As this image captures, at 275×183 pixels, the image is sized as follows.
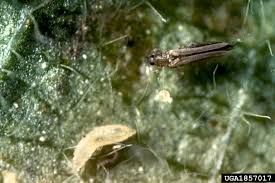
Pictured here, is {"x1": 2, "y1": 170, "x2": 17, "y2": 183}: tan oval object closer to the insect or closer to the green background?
the green background

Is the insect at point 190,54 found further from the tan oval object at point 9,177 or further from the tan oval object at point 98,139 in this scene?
the tan oval object at point 9,177

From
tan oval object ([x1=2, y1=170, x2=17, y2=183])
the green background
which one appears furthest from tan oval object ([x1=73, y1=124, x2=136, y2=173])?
tan oval object ([x1=2, y1=170, x2=17, y2=183])

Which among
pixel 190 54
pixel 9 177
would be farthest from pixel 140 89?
pixel 9 177

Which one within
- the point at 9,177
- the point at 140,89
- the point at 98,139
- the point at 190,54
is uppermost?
the point at 190,54

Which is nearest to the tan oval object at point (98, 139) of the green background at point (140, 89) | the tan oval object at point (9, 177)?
the green background at point (140, 89)

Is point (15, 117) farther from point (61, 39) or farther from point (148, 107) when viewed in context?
point (148, 107)

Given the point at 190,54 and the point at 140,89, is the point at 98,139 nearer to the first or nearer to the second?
the point at 140,89

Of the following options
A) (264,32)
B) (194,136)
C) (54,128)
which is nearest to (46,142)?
(54,128)
